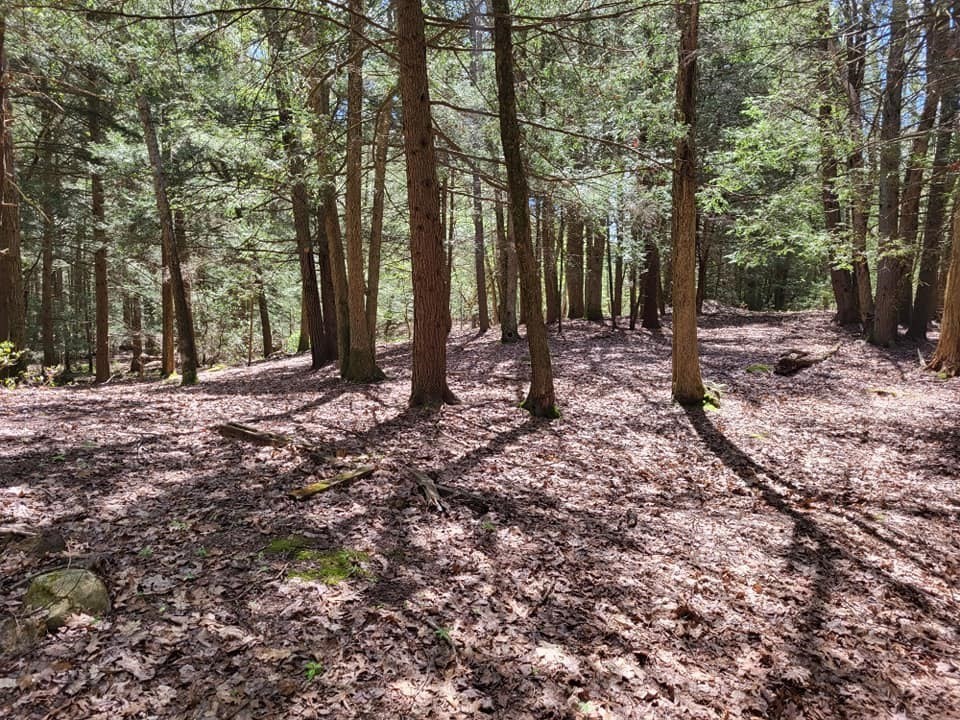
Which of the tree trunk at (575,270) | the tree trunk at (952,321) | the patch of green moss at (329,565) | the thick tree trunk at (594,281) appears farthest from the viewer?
the thick tree trunk at (594,281)

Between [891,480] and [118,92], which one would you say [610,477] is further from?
[118,92]

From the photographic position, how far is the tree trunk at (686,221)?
7.30 m

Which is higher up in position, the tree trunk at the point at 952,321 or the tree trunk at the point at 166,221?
the tree trunk at the point at 166,221

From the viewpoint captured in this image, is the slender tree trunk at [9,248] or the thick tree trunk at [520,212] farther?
the slender tree trunk at [9,248]

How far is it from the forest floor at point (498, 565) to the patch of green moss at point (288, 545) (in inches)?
0.7

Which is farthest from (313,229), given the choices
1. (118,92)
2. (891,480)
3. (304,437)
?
(891,480)

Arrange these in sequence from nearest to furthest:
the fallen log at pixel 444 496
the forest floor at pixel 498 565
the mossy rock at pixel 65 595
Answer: the forest floor at pixel 498 565 → the mossy rock at pixel 65 595 → the fallen log at pixel 444 496

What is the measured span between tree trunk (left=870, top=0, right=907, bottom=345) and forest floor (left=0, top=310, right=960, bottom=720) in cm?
442

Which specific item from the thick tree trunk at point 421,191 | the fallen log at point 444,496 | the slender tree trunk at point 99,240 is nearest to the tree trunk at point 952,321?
the thick tree trunk at point 421,191

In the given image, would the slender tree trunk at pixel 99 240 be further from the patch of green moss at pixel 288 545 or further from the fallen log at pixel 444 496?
the patch of green moss at pixel 288 545

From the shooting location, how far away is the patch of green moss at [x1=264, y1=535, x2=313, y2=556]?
3.61 metres

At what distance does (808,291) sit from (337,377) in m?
23.7

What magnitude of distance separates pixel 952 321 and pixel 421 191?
30.5ft

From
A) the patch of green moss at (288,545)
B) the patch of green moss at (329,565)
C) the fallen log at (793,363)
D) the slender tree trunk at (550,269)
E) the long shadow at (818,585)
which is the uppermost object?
the slender tree trunk at (550,269)
